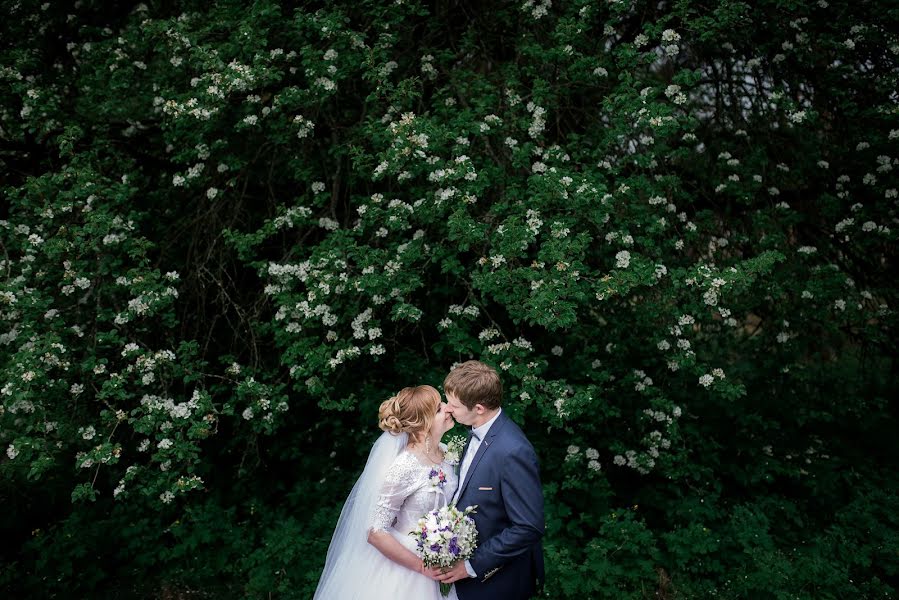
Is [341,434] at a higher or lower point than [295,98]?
lower

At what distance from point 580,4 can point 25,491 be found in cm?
674

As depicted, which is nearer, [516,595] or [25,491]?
[516,595]

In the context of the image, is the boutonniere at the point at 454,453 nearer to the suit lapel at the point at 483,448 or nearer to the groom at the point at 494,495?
the groom at the point at 494,495

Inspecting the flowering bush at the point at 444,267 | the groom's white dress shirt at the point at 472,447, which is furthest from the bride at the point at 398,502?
the flowering bush at the point at 444,267

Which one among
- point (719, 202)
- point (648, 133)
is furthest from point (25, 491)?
point (719, 202)

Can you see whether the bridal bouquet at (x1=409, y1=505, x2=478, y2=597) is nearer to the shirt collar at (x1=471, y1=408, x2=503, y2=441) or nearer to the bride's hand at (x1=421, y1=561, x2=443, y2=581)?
the bride's hand at (x1=421, y1=561, x2=443, y2=581)

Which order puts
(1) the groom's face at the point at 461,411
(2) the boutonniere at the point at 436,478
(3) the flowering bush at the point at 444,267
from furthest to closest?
(3) the flowering bush at the point at 444,267, (2) the boutonniere at the point at 436,478, (1) the groom's face at the point at 461,411

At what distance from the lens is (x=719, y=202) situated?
264 inches

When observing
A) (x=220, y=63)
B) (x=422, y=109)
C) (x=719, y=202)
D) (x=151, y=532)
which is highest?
(x=220, y=63)

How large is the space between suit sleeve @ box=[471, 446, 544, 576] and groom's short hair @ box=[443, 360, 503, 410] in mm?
262

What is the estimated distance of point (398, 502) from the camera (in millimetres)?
3141

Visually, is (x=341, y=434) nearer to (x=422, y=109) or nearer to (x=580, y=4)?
(x=422, y=109)

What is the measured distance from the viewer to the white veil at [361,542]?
10.7 ft

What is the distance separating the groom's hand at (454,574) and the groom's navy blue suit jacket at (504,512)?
6 centimetres
